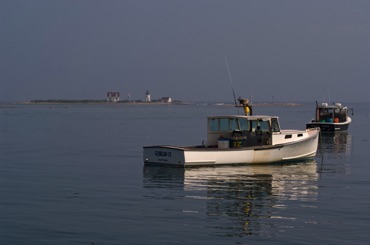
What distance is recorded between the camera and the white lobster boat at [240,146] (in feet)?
92.8

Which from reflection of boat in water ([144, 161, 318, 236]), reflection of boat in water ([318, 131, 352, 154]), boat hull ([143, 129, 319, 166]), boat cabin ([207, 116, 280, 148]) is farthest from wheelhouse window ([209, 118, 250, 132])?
reflection of boat in water ([318, 131, 352, 154])

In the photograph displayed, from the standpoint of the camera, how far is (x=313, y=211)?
62.1 ft

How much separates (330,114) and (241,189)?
134 feet

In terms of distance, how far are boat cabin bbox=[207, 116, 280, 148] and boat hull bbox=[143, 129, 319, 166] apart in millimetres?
779

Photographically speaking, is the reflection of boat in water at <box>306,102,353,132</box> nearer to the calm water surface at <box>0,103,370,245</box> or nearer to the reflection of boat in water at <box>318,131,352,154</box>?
the reflection of boat in water at <box>318,131,352,154</box>

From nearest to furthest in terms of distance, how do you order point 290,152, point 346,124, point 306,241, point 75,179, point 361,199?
point 306,241 < point 361,199 < point 75,179 < point 290,152 < point 346,124

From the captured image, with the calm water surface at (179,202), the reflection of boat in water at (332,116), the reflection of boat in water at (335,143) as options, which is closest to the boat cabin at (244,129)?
the calm water surface at (179,202)

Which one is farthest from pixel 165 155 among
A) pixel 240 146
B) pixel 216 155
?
pixel 240 146

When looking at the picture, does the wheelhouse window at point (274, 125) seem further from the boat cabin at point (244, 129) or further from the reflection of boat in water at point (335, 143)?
the reflection of boat in water at point (335, 143)

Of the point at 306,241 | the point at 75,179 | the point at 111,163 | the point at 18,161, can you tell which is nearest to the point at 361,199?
the point at 306,241

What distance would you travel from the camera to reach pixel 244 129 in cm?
3066

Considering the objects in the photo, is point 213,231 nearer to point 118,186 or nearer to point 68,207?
point 68,207

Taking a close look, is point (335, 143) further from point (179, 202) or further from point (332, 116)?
point (179, 202)

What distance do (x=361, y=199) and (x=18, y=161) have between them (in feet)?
60.8
